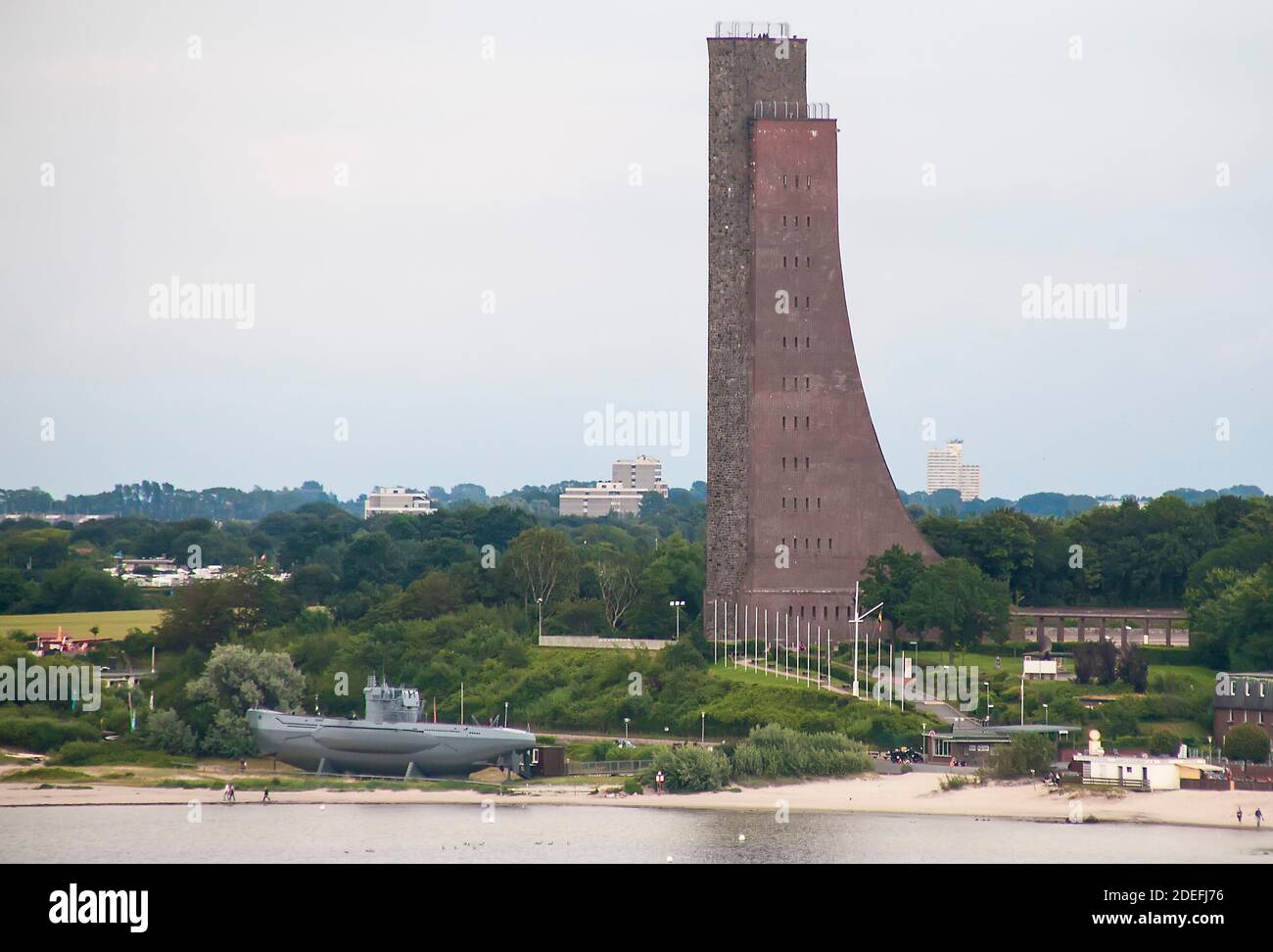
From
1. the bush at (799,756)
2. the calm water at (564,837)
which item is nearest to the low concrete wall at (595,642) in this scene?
the bush at (799,756)

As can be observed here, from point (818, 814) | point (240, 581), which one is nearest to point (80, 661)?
point (240, 581)

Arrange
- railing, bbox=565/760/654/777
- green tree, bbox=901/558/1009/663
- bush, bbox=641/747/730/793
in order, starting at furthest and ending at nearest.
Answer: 1. green tree, bbox=901/558/1009/663
2. railing, bbox=565/760/654/777
3. bush, bbox=641/747/730/793

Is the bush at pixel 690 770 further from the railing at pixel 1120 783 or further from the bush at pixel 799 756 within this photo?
the railing at pixel 1120 783

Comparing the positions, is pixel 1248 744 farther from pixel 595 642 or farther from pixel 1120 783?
pixel 595 642

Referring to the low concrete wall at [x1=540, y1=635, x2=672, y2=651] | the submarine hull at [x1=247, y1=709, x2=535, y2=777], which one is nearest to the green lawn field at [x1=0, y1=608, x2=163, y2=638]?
the low concrete wall at [x1=540, y1=635, x2=672, y2=651]

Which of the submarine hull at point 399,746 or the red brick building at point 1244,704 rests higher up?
the red brick building at point 1244,704

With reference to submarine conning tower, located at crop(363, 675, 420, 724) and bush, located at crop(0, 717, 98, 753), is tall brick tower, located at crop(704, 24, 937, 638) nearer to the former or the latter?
submarine conning tower, located at crop(363, 675, 420, 724)

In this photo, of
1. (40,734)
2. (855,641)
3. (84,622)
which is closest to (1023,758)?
(855,641)
